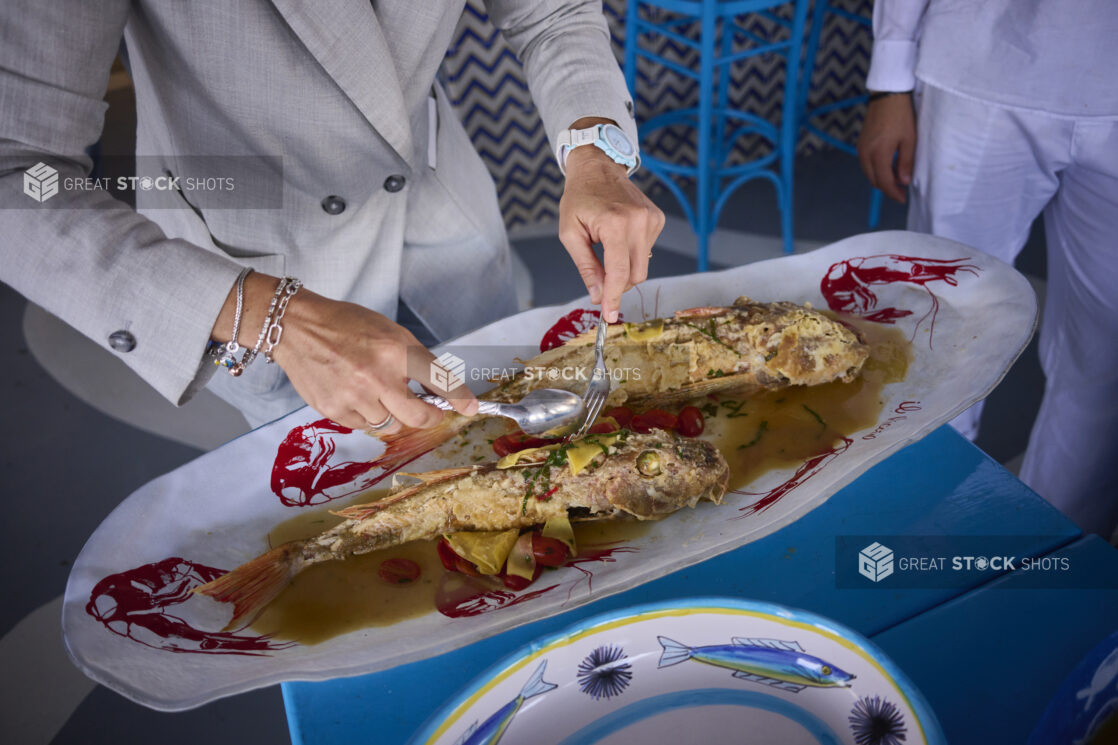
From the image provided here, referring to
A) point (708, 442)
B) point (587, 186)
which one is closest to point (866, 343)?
point (708, 442)

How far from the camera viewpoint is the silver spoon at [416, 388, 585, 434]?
5.51 feet

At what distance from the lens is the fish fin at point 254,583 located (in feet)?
4.58

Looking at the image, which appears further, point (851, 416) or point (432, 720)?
point (851, 416)

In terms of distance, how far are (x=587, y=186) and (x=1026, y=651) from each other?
1266 millimetres

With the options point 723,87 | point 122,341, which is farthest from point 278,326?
point 723,87

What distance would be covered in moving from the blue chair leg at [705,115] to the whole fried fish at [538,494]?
221 cm

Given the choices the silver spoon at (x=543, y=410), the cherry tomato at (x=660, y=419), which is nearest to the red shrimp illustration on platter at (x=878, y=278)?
the cherry tomato at (x=660, y=419)

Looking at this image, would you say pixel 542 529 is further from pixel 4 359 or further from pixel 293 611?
pixel 4 359

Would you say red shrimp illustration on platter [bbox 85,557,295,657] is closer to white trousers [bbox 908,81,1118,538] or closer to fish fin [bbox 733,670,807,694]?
fish fin [bbox 733,670,807,694]

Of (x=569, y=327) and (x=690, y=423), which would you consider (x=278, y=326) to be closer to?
(x=569, y=327)

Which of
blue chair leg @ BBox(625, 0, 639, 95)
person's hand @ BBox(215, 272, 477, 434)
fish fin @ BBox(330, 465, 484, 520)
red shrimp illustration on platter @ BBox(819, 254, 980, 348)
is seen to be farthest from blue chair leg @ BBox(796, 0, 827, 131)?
person's hand @ BBox(215, 272, 477, 434)

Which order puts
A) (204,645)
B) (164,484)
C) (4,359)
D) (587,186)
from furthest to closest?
(4,359), (587,186), (164,484), (204,645)

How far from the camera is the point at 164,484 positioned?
60.9 inches

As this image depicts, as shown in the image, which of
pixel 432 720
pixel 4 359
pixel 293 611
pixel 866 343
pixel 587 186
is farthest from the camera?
pixel 4 359
